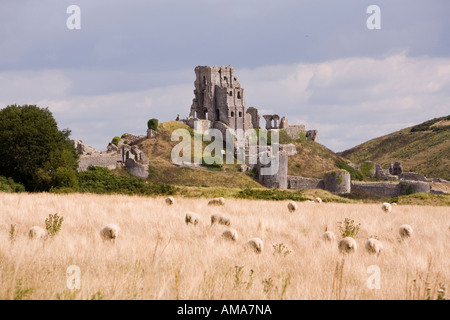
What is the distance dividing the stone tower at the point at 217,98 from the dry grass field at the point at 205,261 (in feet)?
238

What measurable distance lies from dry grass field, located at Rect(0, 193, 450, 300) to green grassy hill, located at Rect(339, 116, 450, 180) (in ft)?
279

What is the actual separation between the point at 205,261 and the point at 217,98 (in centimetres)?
8022

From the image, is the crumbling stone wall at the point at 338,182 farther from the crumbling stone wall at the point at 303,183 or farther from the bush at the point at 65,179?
the bush at the point at 65,179

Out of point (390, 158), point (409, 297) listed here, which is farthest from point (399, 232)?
point (390, 158)

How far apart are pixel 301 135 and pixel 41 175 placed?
61.2 m

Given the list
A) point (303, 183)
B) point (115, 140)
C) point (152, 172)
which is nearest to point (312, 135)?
point (303, 183)

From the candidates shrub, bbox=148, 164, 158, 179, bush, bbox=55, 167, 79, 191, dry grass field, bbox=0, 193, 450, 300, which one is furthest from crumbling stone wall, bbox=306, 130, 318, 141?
dry grass field, bbox=0, 193, 450, 300

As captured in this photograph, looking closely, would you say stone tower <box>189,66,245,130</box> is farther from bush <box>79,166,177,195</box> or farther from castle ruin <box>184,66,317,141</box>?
bush <box>79,166,177,195</box>

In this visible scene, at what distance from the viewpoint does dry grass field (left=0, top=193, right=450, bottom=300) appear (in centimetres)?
816

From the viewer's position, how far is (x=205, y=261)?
995cm

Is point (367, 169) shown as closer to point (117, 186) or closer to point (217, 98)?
point (217, 98)

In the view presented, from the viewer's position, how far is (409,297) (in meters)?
8.09
